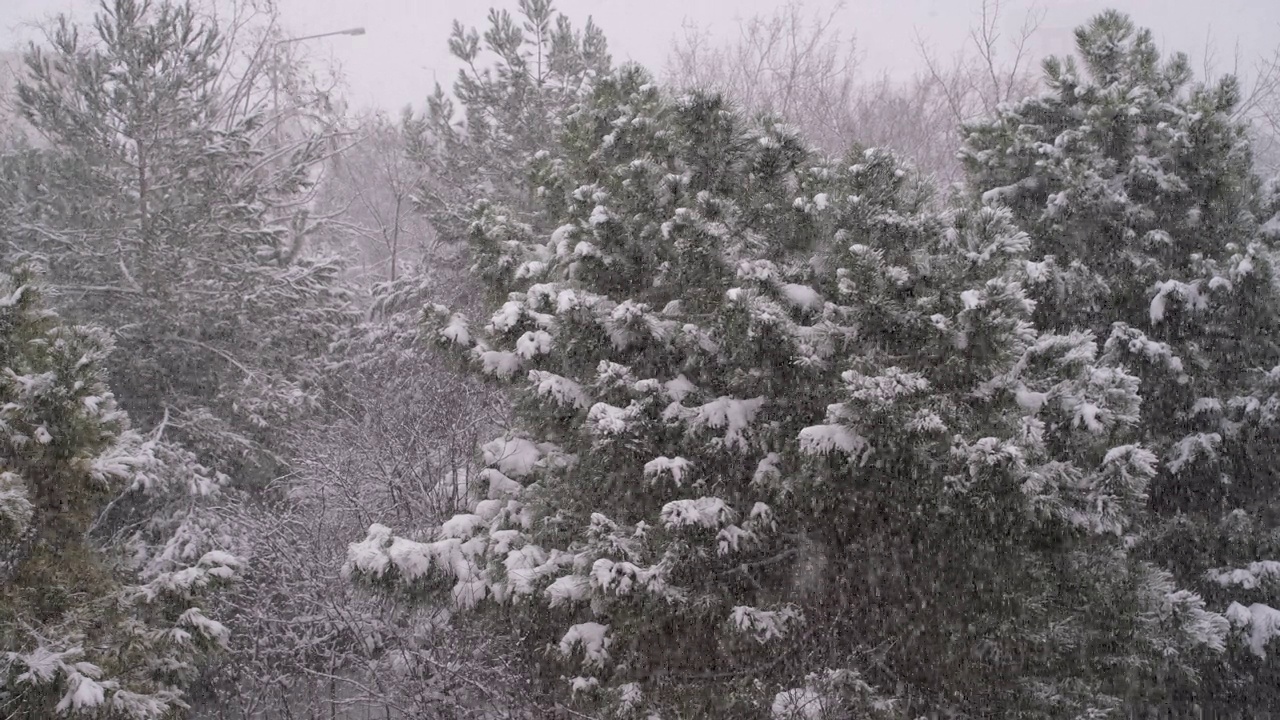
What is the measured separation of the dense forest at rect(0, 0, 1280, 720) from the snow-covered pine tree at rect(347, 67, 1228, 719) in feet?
0.12

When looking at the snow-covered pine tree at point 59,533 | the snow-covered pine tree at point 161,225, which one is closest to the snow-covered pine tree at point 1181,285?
the snow-covered pine tree at point 59,533

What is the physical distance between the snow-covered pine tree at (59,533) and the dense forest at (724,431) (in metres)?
0.03

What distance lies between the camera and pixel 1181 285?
29.9 ft

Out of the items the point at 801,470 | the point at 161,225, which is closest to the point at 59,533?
the point at 161,225

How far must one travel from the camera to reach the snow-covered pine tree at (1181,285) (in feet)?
29.7

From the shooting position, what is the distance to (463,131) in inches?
721

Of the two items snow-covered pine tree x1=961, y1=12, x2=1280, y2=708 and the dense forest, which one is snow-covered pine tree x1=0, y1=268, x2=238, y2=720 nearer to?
the dense forest

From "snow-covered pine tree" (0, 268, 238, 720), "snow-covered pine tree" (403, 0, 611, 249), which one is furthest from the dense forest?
"snow-covered pine tree" (403, 0, 611, 249)

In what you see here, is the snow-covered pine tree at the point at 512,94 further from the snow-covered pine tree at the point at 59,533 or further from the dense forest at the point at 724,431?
the snow-covered pine tree at the point at 59,533

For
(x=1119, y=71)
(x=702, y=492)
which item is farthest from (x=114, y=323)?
(x=1119, y=71)

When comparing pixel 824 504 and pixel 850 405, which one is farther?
pixel 824 504

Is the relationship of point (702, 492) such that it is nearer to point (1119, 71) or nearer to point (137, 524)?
point (1119, 71)

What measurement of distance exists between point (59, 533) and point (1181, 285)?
10960 millimetres

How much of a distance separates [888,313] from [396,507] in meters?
7.66
